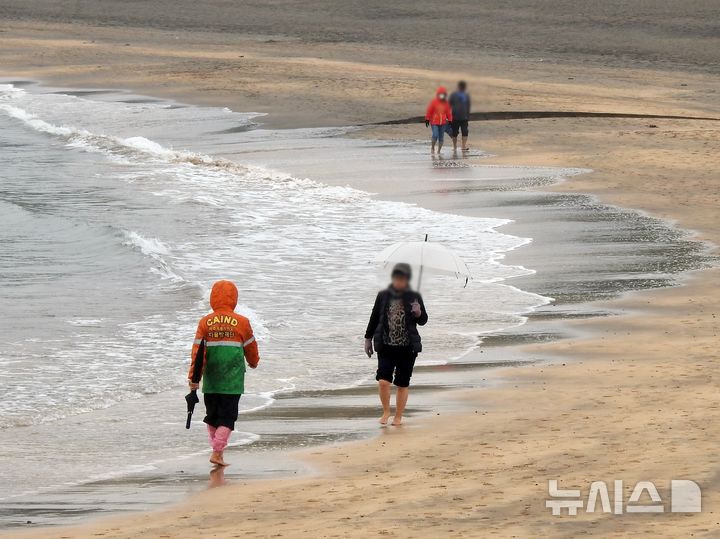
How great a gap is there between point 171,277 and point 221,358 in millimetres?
8100

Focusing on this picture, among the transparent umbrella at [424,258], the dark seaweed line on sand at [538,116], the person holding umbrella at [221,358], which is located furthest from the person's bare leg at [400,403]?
the dark seaweed line on sand at [538,116]

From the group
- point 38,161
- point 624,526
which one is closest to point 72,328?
point 624,526

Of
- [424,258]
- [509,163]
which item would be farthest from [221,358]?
[509,163]

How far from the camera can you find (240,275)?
1747 cm

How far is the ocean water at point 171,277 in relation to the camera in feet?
36.3

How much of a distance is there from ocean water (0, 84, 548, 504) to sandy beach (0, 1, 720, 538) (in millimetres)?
1347

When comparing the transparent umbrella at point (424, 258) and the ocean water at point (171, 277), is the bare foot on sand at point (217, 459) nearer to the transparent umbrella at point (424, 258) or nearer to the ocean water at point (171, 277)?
the ocean water at point (171, 277)

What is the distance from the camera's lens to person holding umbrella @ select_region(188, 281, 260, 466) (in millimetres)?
9469

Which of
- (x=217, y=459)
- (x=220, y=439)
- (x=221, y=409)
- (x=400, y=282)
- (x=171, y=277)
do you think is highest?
(x=400, y=282)

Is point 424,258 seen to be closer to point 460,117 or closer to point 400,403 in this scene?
point 400,403

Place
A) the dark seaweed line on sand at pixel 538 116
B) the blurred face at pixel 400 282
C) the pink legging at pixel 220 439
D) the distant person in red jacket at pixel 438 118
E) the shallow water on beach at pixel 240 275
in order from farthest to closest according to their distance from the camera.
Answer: the dark seaweed line on sand at pixel 538 116, the distant person in red jacket at pixel 438 118, the blurred face at pixel 400 282, the shallow water on beach at pixel 240 275, the pink legging at pixel 220 439

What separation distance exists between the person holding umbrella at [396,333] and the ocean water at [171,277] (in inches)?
21.3

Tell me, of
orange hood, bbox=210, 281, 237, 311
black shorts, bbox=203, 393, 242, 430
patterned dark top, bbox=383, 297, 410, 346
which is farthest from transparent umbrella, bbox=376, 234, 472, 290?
black shorts, bbox=203, 393, 242, 430

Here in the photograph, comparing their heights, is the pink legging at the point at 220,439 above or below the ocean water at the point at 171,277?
above
